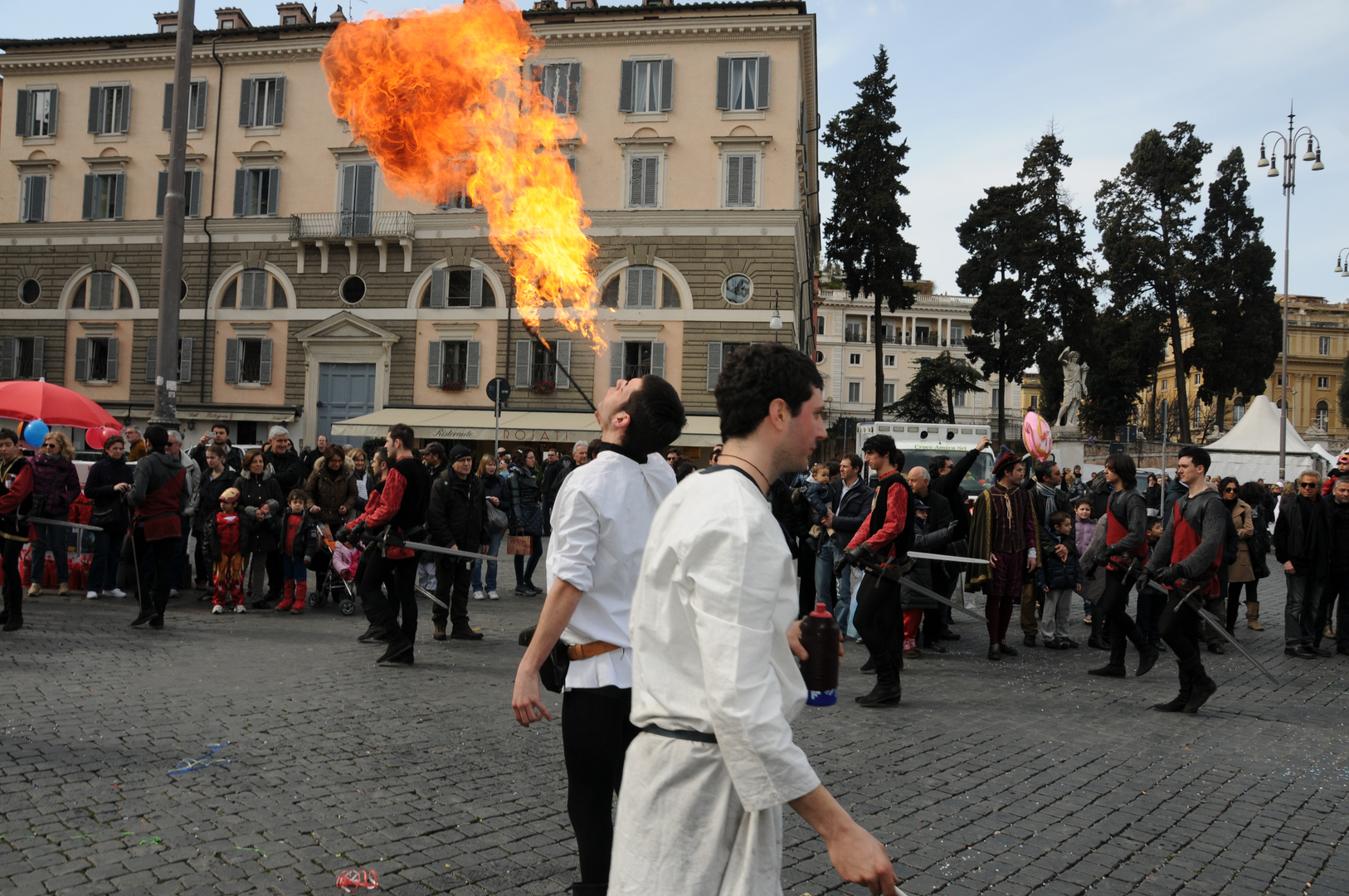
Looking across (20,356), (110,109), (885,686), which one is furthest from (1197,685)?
(20,356)

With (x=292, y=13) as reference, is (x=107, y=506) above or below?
below

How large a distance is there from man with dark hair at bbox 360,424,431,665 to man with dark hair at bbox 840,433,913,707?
11.7 feet

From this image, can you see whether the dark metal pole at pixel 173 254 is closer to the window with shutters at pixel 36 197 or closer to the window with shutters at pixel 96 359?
the window with shutters at pixel 96 359

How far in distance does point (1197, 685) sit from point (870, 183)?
37809 millimetres

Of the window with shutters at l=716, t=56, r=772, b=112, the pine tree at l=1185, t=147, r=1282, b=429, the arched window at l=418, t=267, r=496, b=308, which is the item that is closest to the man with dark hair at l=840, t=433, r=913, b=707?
the window with shutters at l=716, t=56, r=772, b=112

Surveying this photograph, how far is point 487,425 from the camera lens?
3184 centimetres

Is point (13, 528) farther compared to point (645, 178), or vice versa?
point (645, 178)

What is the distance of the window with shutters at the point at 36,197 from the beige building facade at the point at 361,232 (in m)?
0.07

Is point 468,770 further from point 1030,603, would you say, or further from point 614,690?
point 1030,603

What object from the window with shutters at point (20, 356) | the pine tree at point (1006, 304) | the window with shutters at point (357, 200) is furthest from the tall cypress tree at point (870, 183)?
the window with shutters at point (20, 356)

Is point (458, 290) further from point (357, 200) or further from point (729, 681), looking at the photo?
point (729, 681)

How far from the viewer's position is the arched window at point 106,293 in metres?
35.2

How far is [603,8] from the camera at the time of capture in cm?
3203

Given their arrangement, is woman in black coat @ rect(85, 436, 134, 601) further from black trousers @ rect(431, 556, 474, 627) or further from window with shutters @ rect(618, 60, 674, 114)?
window with shutters @ rect(618, 60, 674, 114)
